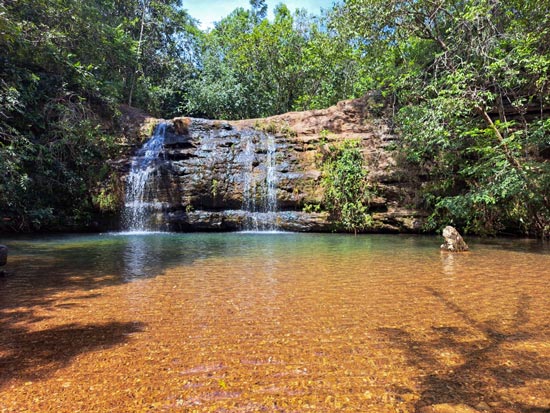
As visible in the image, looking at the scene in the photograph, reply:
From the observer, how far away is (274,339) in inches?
112

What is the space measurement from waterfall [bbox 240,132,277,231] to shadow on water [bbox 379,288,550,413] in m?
10.4

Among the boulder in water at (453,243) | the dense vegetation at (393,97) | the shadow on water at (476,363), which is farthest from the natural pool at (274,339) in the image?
the dense vegetation at (393,97)

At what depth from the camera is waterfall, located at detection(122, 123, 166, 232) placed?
1350cm

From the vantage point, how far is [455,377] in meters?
2.21

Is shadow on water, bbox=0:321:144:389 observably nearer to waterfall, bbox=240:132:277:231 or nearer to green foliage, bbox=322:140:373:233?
waterfall, bbox=240:132:277:231

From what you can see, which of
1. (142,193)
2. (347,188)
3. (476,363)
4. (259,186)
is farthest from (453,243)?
(142,193)

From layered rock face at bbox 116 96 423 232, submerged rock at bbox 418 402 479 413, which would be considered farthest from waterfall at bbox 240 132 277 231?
submerged rock at bbox 418 402 479 413

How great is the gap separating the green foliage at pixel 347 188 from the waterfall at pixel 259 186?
221cm

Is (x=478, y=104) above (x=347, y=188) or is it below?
above

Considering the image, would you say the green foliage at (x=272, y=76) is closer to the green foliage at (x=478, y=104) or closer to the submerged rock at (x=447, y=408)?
the green foliage at (x=478, y=104)

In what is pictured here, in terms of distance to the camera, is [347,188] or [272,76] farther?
[272,76]

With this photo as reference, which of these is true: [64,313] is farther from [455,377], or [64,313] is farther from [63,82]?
[63,82]

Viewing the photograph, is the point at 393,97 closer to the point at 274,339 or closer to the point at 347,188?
the point at 347,188

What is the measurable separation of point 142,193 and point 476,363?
13.6m
